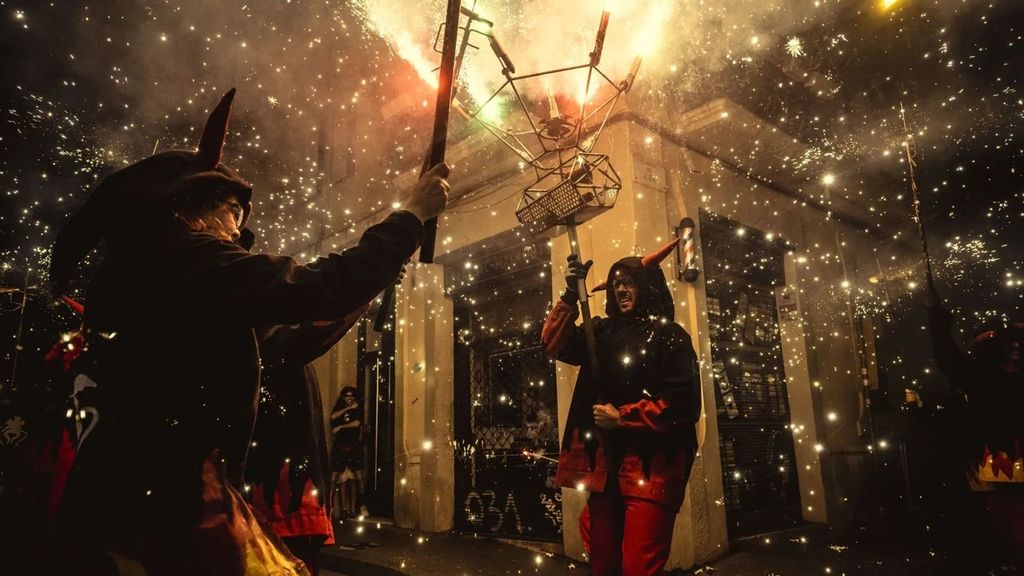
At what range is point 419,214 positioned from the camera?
6.52 feet

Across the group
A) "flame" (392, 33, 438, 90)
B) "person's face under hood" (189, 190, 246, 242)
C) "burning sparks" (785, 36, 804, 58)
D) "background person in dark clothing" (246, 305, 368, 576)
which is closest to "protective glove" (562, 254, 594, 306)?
"background person in dark clothing" (246, 305, 368, 576)

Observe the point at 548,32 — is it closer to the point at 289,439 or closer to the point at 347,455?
the point at 289,439

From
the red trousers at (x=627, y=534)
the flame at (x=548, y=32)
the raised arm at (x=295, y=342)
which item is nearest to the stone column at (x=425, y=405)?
the flame at (x=548, y=32)

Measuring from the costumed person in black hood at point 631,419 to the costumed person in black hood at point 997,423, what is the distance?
127 inches

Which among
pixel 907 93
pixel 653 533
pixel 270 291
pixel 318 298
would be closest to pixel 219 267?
pixel 270 291

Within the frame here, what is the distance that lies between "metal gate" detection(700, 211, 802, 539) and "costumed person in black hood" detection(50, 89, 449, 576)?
6435 mm

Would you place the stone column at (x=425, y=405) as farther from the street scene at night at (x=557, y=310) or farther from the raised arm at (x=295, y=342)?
the raised arm at (x=295, y=342)

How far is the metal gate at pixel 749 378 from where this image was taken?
711 cm

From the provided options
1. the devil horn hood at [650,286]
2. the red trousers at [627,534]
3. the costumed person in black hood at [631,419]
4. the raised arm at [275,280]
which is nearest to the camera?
the raised arm at [275,280]

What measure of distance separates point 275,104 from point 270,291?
814cm

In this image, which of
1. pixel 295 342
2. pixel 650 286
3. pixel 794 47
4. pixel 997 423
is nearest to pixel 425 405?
pixel 650 286

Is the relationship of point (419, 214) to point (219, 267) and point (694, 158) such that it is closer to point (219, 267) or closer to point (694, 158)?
point (219, 267)

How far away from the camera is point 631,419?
3.59 meters

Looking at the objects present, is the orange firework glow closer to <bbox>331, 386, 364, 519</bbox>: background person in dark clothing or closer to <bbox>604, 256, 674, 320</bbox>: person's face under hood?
<bbox>604, 256, 674, 320</bbox>: person's face under hood
